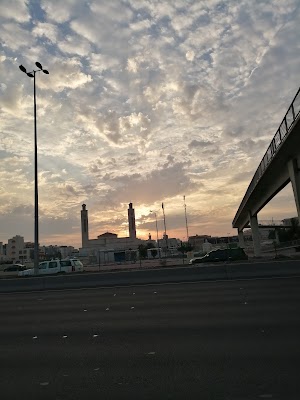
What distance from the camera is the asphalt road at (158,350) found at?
4656 mm

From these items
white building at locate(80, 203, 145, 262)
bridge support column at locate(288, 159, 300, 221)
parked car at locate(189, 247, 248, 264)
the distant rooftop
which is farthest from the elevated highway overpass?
the distant rooftop

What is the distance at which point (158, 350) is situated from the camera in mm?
6332

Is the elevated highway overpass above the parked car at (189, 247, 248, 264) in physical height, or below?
above

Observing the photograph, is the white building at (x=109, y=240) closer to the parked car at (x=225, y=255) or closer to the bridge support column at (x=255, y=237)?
the bridge support column at (x=255, y=237)

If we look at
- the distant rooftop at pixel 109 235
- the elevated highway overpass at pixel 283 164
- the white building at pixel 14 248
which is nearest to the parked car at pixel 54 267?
the elevated highway overpass at pixel 283 164

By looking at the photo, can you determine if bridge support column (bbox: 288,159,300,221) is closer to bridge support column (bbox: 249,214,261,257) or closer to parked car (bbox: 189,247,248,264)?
parked car (bbox: 189,247,248,264)

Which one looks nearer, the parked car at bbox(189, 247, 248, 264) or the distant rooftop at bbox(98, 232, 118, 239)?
the parked car at bbox(189, 247, 248, 264)

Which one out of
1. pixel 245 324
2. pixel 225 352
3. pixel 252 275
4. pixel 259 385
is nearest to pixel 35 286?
pixel 252 275

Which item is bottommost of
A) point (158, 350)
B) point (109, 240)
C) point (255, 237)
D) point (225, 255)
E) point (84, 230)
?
point (158, 350)

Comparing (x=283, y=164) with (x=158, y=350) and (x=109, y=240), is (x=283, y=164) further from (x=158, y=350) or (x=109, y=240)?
(x=109, y=240)

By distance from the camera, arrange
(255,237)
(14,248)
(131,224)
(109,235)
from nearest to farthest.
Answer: (255,237), (131,224), (14,248), (109,235)

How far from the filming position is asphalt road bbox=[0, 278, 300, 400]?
183 inches

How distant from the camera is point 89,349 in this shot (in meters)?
6.74

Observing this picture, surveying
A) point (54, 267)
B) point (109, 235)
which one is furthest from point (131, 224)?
point (54, 267)
